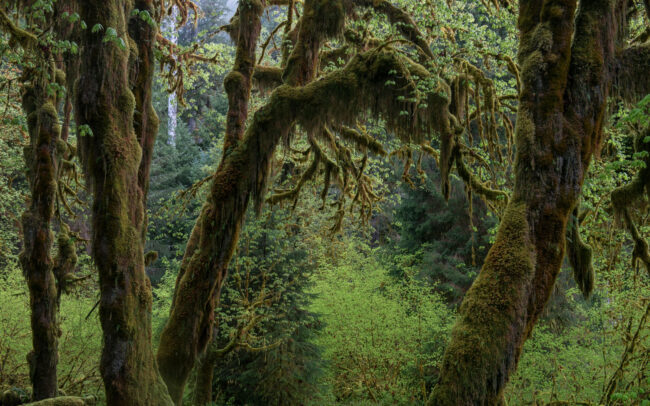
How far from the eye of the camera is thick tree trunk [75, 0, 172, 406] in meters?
4.09

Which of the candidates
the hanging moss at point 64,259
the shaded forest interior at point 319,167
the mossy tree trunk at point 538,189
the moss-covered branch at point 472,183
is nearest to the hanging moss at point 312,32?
the shaded forest interior at point 319,167

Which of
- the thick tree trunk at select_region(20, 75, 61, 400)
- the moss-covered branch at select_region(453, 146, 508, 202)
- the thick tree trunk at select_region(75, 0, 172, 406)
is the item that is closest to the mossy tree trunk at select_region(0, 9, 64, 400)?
the thick tree trunk at select_region(20, 75, 61, 400)

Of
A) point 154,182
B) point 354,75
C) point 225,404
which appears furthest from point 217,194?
point 154,182

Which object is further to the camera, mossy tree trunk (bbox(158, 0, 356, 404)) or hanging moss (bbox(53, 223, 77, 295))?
hanging moss (bbox(53, 223, 77, 295))

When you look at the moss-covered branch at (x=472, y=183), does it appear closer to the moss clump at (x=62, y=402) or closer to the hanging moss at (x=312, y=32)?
the hanging moss at (x=312, y=32)

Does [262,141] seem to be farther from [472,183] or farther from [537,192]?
[537,192]

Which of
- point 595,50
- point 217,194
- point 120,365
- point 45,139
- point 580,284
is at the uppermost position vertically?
point 595,50

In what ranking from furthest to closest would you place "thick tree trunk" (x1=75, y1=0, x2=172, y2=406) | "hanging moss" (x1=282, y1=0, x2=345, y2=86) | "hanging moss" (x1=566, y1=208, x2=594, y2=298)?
"hanging moss" (x1=282, y1=0, x2=345, y2=86) → "hanging moss" (x1=566, y1=208, x2=594, y2=298) → "thick tree trunk" (x1=75, y1=0, x2=172, y2=406)

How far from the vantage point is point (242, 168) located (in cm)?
566

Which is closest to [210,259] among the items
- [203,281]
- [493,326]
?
[203,281]

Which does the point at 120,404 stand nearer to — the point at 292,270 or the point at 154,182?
the point at 292,270

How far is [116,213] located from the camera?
169 inches

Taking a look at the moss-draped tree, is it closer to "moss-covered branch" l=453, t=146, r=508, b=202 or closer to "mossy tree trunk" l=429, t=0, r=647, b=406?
"mossy tree trunk" l=429, t=0, r=647, b=406

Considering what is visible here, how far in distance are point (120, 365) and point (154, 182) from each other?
876 inches
